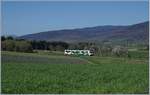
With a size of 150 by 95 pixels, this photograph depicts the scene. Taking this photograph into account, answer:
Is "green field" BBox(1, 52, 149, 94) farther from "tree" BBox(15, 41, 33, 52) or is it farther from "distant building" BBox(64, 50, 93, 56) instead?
"distant building" BBox(64, 50, 93, 56)

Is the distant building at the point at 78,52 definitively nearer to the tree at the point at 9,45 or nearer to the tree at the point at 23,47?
the tree at the point at 23,47

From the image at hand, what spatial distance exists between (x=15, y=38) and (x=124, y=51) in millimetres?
16702

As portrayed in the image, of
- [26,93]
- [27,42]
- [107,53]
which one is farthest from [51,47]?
[26,93]

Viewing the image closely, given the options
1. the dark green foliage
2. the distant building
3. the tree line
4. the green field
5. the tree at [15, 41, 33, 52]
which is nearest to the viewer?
the green field

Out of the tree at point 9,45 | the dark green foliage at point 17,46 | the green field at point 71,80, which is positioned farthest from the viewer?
the dark green foliage at point 17,46

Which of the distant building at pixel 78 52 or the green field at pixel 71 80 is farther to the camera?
the distant building at pixel 78 52

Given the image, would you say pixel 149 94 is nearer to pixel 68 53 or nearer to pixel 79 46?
pixel 68 53

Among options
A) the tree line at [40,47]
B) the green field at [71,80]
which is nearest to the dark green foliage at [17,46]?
the tree line at [40,47]

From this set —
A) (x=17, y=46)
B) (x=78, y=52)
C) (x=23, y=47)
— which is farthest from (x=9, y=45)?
(x=78, y=52)

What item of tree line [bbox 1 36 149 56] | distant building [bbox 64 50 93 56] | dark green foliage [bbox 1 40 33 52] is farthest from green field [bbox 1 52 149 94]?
distant building [bbox 64 50 93 56]

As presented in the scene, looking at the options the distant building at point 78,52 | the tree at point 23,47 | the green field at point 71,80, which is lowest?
the distant building at point 78,52

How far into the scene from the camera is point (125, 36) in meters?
138

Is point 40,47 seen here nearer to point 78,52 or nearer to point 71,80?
point 78,52

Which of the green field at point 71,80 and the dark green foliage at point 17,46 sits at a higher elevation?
the green field at point 71,80
